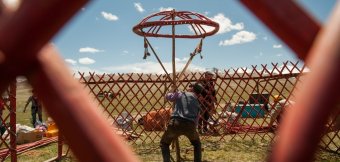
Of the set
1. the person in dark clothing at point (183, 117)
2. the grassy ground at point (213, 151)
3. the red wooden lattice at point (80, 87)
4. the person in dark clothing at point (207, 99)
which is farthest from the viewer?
the person in dark clothing at point (207, 99)

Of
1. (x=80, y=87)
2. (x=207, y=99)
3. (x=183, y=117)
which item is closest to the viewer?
(x=80, y=87)

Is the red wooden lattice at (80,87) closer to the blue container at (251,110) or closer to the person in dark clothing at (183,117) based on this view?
the person in dark clothing at (183,117)

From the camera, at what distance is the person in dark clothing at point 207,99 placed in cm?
859

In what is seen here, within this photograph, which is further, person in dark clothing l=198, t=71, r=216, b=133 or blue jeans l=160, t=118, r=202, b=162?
person in dark clothing l=198, t=71, r=216, b=133

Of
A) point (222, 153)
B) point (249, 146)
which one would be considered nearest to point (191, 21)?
point (222, 153)

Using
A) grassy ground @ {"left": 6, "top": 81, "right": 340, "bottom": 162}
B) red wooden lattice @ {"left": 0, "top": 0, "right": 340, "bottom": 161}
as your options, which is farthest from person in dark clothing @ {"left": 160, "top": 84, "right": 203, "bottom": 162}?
red wooden lattice @ {"left": 0, "top": 0, "right": 340, "bottom": 161}

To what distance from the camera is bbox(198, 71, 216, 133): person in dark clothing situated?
859 centimetres

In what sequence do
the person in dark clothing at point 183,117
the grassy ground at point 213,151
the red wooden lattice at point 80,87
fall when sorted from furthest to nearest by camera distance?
the grassy ground at point 213,151, the person in dark clothing at point 183,117, the red wooden lattice at point 80,87

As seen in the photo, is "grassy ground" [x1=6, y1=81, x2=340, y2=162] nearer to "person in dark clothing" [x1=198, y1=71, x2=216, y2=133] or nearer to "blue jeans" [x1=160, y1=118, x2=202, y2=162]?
"person in dark clothing" [x1=198, y1=71, x2=216, y2=133]

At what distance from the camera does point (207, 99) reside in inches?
345

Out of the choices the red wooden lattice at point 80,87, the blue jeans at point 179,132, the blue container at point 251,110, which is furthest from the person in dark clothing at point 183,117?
the red wooden lattice at point 80,87

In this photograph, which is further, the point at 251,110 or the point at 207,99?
the point at 251,110

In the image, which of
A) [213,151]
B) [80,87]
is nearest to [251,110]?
[213,151]

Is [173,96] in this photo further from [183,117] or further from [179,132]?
[179,132]
